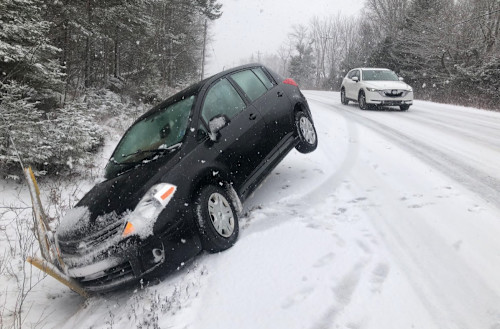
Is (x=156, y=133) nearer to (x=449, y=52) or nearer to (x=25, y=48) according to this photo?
(x=25, y=48)

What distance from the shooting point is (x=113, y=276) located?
3195 millimetres

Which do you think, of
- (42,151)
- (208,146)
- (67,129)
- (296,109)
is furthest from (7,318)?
(296,109)

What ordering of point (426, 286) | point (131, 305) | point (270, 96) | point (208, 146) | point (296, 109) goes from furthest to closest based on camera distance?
point (296, 109) → point (270, 96) → point (208, 146) → point (131, 305) → point (426, 286)

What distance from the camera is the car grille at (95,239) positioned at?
3.15m

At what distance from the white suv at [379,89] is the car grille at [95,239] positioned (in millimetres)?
10741

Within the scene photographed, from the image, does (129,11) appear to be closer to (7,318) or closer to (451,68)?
(7,318)

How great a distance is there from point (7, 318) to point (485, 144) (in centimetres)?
809

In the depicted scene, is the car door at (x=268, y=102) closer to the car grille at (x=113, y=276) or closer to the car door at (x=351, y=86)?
the car grille at (x=113, y=276)

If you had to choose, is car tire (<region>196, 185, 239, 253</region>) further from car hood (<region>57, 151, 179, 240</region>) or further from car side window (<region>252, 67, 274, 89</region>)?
car side window (<region>252, 67, 274, 89</region>)

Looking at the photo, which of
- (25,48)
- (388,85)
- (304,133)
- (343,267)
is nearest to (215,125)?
(343,267)

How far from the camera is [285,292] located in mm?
2887

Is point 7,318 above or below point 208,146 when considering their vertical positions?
below

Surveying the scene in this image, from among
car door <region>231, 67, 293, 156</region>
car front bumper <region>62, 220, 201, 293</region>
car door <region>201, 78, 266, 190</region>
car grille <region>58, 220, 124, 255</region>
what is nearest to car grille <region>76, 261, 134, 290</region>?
car front bumper <region>62, 220, 201, 293</region>

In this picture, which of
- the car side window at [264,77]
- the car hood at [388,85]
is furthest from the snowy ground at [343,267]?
the car hood at [388,85]
